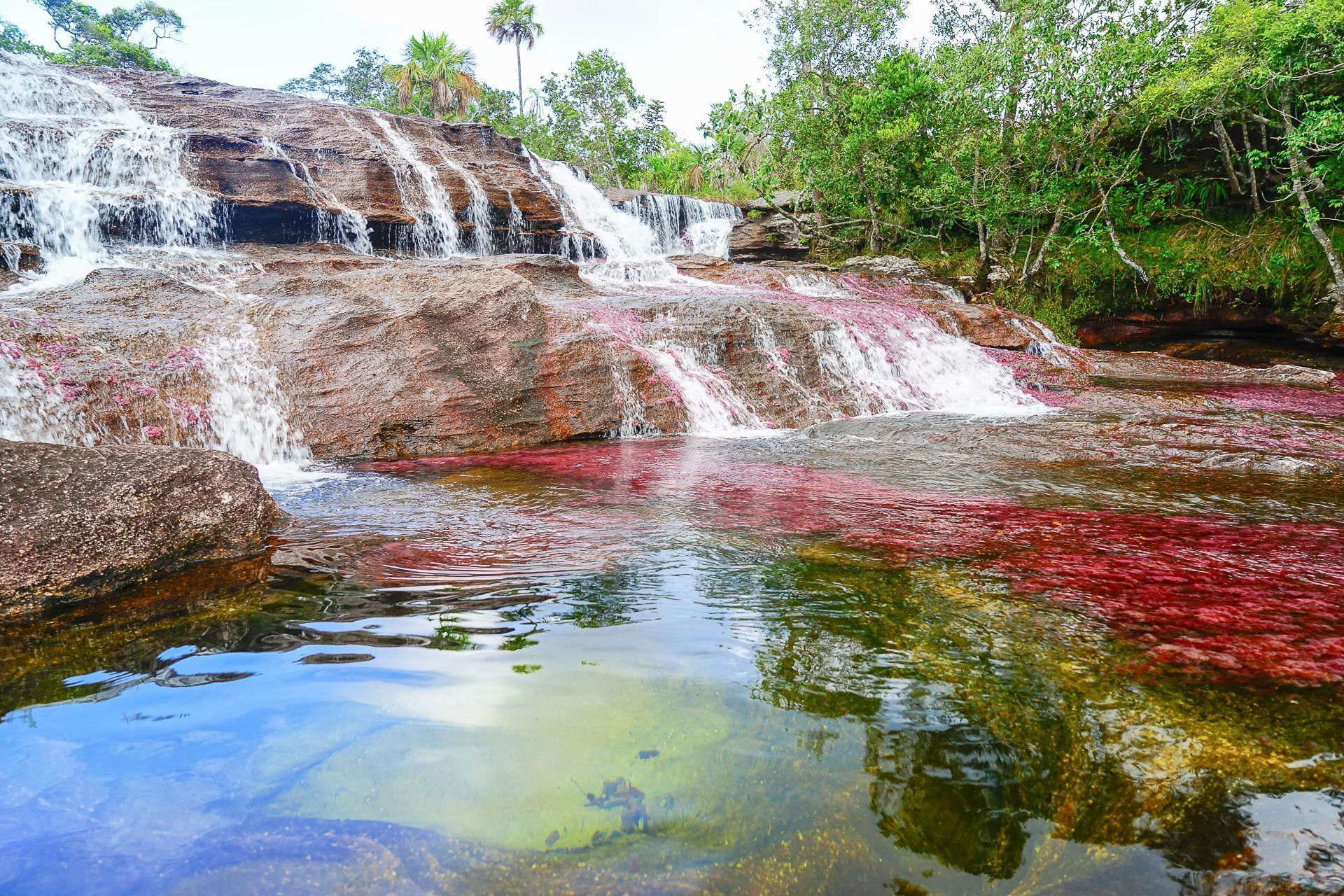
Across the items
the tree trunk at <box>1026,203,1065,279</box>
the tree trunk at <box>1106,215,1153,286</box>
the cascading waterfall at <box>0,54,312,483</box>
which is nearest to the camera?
the cascading waterfall at <box>0,54,312,483</box>

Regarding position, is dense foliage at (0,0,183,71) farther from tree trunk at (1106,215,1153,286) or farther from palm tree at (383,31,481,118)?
tree trunk at (1106,215,1153,286)

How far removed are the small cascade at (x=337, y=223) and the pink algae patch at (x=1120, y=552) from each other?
1047 centimetres

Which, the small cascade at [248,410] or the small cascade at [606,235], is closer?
the small cascade at [248,410]

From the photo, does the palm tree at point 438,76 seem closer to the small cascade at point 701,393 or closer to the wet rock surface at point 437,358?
the wet rock surface at point 437,358

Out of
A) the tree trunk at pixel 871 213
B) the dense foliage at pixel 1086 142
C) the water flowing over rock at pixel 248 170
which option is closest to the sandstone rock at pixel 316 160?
the water flowing over rock at pixel 248 170

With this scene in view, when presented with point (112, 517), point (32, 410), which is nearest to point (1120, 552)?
point (112, 517)

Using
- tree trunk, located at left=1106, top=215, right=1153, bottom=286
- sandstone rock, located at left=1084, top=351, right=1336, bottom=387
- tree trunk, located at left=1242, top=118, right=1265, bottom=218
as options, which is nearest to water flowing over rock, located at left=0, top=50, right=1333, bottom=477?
sandstone rock, located at left=1084, top=351, right=1336, bottom=387

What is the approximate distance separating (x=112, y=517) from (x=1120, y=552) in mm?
4908

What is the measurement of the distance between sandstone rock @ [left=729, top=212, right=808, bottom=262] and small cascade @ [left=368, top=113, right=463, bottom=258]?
7.67 meters

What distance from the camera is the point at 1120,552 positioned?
11.0ft

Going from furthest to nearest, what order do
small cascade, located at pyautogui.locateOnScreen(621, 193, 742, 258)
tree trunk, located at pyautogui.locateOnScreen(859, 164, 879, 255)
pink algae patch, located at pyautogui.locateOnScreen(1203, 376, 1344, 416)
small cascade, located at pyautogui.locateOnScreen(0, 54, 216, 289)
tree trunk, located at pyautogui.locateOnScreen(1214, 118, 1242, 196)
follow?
small cascade, located at pyautogui.locateOnScreen(621, 193, 742, 258)
tree trunk, located at pyautogui.locateOnScreen(859, 164, 879, 255)
tree trunk, located at pyautogui.locateOnScreen(1214, 118, 1242, 196)
small cascade, located at pyautogui.locateOnScreen(0, 54, 216, 289)
pink algae patch, located at pyautogui.locateOnScreen(1203, 376, 1344, 416)

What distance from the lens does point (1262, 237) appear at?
13742 mm

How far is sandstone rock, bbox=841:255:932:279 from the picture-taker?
15844 millimetres

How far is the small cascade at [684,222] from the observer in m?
18.7
